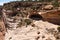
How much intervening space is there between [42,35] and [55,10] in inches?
256

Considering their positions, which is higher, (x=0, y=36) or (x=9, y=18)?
(x=9, y=18)

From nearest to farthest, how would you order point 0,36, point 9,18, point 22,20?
point 22,20, point 9,18, point 0,36

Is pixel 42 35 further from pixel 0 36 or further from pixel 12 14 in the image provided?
pixel 0 36

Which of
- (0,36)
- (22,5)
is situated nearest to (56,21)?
(22,5)

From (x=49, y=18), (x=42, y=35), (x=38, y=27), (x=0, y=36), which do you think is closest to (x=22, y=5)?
(x=0, y=36)

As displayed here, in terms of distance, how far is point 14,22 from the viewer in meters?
23.5

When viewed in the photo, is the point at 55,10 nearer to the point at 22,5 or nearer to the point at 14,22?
the point at 14,22

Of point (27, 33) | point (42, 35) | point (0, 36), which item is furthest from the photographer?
point (0, 36)

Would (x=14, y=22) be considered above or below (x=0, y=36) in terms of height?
above

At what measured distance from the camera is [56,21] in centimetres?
2097

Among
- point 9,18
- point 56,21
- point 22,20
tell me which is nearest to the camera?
point 56,21

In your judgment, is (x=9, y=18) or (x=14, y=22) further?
(x=9, y=18)

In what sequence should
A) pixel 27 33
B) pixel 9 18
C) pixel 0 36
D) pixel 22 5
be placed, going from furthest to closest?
pixel 0 36 < pixel 22 5 < pixel 9 18 < pixel 27 33

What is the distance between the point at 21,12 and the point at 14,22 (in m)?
3.01
